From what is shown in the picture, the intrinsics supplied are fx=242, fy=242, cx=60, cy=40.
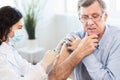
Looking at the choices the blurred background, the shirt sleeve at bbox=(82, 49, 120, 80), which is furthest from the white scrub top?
the blurred background

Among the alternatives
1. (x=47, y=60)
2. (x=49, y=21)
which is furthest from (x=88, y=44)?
(x=49, y=21)


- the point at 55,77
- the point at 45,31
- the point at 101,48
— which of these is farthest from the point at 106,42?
the point at 45,31

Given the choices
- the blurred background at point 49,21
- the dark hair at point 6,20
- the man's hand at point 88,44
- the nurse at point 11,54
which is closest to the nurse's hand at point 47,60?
the nurse at point 11,54

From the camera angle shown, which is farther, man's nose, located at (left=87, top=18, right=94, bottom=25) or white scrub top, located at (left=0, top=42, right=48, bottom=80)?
man's nose, located at (left=87, top=18, right=94, bottom=25)

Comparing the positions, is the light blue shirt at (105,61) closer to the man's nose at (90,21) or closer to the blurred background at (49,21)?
the man's nose at (90,21)

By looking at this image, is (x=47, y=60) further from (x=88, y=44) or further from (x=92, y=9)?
(x=92, y=9)

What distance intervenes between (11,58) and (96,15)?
0.68 meters

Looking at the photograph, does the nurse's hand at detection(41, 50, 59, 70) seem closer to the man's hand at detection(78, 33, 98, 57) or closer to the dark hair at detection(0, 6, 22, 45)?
the man's hand at detection(78, 33, 98, 57)

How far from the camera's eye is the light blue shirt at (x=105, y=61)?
157 centimetres

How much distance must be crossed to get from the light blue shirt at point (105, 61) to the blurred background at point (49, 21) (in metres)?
2.13

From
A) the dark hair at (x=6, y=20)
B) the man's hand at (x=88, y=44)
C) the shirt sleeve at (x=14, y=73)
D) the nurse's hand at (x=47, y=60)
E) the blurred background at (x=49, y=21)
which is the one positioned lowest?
the blurred background at (x=49, y=21)

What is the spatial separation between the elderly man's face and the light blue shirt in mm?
68

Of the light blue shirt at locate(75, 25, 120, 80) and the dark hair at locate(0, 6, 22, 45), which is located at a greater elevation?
the dark hair at locate(0, 6, 22, 45)

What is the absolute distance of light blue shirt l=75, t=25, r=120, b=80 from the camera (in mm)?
1568
